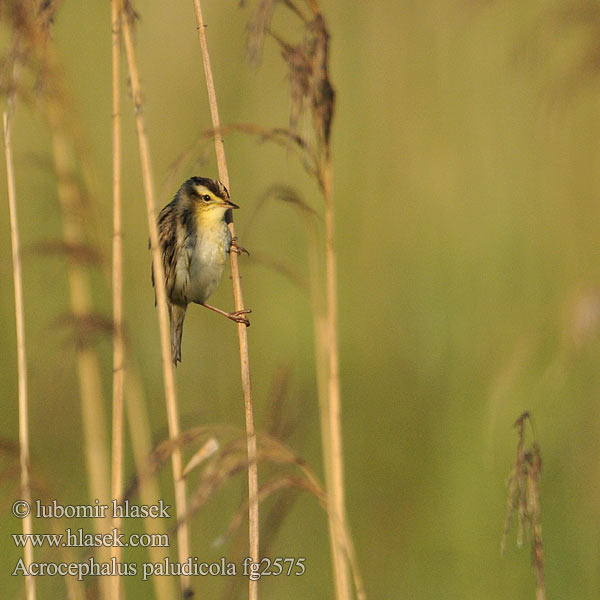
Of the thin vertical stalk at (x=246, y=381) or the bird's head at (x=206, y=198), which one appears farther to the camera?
the bird's head at (x=206, y=198)

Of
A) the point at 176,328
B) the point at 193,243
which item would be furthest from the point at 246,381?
the point at 176,328

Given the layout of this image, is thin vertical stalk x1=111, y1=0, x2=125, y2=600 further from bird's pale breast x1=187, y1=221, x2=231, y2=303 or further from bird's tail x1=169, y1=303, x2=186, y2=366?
bird's tail x1=169, y1=303, x2=186, y2=366

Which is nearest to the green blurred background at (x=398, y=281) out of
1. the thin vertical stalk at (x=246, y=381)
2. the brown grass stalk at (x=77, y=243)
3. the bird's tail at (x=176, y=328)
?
the bird's tail at (x=176, y=328)

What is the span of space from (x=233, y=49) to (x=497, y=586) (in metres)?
2.89

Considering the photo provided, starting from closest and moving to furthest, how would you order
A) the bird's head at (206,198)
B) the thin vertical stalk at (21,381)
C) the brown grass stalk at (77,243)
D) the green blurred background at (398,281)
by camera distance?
1. the brown grass stalk at (77,243)
2. the thin vertical stalk at (21,381)
3. the bird's head at (206,198)
4. the green blurred background at (398,281)

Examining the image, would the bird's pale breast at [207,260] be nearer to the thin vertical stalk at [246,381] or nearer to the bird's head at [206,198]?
the bird's head at [206,198]

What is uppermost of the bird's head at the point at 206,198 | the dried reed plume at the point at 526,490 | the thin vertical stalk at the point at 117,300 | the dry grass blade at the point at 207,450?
the bird's head at the point at 206,198

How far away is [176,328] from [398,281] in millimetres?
1467

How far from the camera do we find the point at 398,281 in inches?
183

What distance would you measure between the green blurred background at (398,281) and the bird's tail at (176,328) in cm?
38

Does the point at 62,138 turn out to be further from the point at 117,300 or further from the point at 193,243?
the point at 193,243

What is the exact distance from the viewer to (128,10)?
1.92 meters

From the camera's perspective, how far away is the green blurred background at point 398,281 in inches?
131

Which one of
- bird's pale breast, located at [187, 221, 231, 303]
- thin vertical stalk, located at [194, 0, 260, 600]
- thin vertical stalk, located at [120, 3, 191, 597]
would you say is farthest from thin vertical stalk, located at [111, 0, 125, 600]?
bird's pale breast, located at [187, 221, 231, 303]
